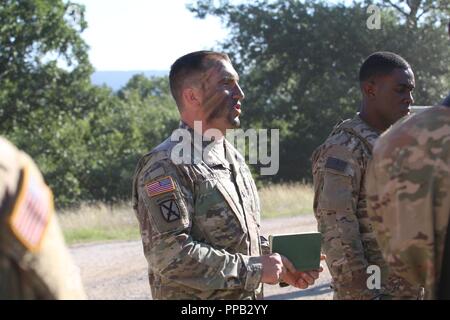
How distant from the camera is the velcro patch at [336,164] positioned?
4012 millimetres

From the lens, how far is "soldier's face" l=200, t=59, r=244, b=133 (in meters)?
3.83

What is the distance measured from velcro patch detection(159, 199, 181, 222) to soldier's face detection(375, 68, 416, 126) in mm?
1373

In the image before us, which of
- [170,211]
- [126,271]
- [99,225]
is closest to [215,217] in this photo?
[170,211]

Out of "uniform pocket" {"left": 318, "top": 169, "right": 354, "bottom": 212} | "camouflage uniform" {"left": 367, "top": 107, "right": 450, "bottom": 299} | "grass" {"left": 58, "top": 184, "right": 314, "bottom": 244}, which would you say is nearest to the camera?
"camouflage uniform" {"left": 367, "top": 107, "right": 450, "bottom": 299}

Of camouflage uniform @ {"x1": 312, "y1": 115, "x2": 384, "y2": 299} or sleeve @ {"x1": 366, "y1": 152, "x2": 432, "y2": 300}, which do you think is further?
camouflage uniform @ {"x1": 312, "y1": 115, "x2": 384, "y2": 299}

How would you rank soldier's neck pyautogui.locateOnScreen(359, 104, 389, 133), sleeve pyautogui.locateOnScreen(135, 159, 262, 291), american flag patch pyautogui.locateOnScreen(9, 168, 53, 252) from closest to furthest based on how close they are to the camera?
american flag patch pyautogui.locateOnScreen(9, 168, 53, 252)
sleeve pyautogui.locateOnScreen(135, 159, 262, 291)
soldier's neck pyautogui.locateOnScreen(359, 104, 389, 133)

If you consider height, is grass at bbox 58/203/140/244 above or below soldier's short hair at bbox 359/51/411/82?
below

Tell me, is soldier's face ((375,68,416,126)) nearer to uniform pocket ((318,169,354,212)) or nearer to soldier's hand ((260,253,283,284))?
uniform pocket ((318,169,354,212))

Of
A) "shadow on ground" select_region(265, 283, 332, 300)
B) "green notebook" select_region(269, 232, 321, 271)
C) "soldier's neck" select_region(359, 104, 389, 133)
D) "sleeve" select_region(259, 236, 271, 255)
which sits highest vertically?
"soldier's neck" select_region(359, 104, 389, 133)

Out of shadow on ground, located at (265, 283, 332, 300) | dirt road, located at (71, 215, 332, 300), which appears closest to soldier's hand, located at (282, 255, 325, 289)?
dirt road, located at (71, 215, 332, 300)

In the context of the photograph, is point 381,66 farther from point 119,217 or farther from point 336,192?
point 119,217

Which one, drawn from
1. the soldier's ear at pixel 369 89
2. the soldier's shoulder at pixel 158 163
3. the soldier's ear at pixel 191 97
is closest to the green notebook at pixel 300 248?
the soldier's shoulder at pixel 158 163

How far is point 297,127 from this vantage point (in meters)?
28.4
